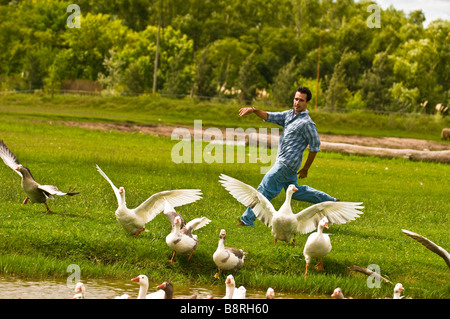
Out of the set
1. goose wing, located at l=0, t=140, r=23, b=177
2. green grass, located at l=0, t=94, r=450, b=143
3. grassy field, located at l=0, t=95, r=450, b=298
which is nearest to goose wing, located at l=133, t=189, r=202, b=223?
grassy field, located at l=0, t=95, r=450, b=298

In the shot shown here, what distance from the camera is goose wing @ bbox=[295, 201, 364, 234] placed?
1101 cm

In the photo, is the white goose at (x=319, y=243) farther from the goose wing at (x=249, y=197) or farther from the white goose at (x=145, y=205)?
the white goose at (x=145, y=205)

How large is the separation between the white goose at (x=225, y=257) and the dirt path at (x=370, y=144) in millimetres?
20786

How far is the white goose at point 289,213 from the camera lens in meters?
11.0

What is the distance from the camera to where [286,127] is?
12.4 m

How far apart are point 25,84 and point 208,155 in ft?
156

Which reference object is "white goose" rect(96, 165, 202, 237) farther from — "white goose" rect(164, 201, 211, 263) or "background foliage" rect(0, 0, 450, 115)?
"background foliage" rect(0, 0, 450, 115)

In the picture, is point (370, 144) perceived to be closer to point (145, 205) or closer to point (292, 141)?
point (292, 141)

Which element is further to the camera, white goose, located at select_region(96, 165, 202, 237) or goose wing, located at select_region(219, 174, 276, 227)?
goose wing, located at select_region(219, 174, 276, 227)

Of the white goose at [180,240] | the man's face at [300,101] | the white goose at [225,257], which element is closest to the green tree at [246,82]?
the man's face at [300,101]

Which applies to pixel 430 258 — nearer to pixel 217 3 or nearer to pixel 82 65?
pixel 82 65

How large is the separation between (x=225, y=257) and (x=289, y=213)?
1.54 meters

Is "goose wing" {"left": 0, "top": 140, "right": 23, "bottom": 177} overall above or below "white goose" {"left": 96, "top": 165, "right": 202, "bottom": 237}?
above
